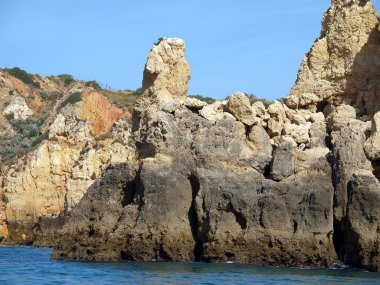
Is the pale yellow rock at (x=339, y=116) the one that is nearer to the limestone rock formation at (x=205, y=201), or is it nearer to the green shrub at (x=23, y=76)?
the limestone rock formation at (x=205, y=201)

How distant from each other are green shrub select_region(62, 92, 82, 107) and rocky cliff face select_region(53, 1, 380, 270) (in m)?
28.4

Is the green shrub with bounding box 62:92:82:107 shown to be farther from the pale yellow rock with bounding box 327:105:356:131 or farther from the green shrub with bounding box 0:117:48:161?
the pale yellow rock with bounding box 327:105:356:131

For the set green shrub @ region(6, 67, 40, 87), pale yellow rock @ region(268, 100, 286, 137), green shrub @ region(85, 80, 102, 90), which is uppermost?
green shrub @ region(6, 67, 40, 87)

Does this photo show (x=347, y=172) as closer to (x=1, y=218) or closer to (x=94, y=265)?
(x=94, y=265)

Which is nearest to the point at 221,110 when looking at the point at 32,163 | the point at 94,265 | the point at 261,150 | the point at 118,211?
the point at 261,150

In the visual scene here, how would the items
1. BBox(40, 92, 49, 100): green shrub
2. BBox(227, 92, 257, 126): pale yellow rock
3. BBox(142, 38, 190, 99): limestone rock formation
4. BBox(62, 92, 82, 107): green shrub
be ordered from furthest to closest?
BBox(40, 92, 49, 100): green shrub → BBox(62, 92, 82, 107): green shrub → BBox(142, 38, 190, 99): limestone rock formation → BBox(227, 92, 257, 126): pale yellow rock

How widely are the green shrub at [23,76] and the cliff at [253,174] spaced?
2353 inches

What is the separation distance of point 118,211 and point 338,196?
8.14 meters

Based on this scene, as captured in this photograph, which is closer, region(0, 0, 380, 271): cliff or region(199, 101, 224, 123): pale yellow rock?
region(0, 0, 380, 271): cliff

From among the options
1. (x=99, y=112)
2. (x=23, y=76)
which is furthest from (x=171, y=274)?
(x=23, y=76)

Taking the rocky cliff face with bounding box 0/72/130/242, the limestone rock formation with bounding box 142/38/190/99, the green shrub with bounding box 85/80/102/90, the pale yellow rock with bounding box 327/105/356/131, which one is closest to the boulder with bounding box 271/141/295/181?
the pale yellow rock with bounding box 327/105/356/131

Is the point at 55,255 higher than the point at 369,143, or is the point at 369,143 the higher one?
the point at 369,143

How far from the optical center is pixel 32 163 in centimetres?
6028

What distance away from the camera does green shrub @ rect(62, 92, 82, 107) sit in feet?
227
